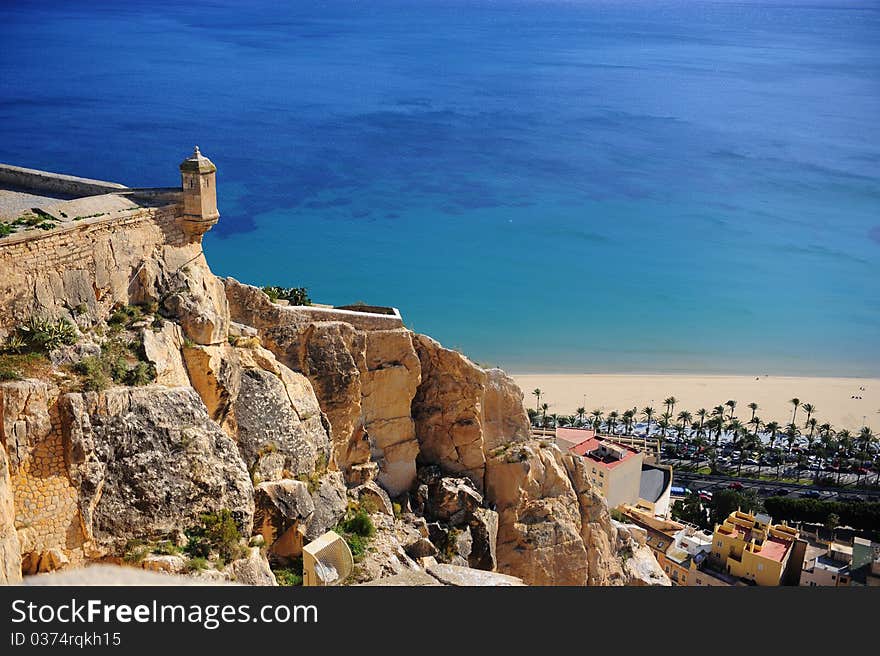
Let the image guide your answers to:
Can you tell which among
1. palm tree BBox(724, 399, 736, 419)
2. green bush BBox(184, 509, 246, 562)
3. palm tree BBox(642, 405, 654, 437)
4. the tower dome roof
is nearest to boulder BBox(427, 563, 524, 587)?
green bush BBox(184, 509, 246, 562)

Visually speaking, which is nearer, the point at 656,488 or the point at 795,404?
the point at 656,488

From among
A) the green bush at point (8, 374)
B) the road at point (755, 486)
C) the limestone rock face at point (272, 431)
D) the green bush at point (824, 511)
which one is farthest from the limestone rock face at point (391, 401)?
the road at point (755, 486)

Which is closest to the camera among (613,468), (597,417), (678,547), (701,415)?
(678,547)

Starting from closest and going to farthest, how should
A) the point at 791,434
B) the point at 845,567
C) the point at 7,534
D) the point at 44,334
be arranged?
the point at 7,534, the point at 44,334, the point at 845,567, the point at 791,434

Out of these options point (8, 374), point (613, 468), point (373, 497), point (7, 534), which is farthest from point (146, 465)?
point (613, 468)

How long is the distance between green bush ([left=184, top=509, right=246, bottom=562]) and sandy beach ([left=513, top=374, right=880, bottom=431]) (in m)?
44.2

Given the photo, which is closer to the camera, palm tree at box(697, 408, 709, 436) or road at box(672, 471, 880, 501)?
road at box(672, 471, 880, 501)

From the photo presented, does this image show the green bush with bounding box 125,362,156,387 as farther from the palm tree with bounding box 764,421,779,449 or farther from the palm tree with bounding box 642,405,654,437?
the palm tree with bounding box 764,421,779,449

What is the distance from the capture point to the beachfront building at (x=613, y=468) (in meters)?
43.6

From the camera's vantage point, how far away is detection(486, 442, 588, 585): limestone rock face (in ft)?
77.1

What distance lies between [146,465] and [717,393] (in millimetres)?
54835

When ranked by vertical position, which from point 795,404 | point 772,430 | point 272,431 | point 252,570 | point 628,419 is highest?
point 272,431

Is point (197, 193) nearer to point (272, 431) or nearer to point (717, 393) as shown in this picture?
point (272, 431)

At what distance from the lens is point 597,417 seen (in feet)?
187
